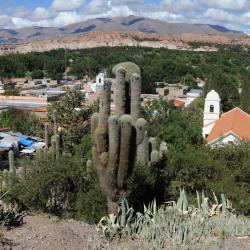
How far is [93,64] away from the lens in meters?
96.6

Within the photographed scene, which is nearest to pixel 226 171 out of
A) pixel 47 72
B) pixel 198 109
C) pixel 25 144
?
pixel 25 144

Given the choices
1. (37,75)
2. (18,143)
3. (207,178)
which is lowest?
(18,143)

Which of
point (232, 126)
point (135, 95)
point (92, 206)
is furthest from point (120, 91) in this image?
point (232, 126)

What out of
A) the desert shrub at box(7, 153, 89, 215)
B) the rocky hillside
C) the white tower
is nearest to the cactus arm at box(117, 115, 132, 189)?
the desert shrub at box(7, 153, 89, 215)

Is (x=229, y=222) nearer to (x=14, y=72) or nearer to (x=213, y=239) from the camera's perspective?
(x=213, y=239)

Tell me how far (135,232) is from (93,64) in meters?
89.0

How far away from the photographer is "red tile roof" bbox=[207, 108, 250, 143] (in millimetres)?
26562

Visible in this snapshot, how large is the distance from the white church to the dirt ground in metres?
15.8

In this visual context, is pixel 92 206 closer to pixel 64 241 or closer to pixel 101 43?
pixel 64 241

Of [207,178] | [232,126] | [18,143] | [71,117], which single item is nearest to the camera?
[207,178]

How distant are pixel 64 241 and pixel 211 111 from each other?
969 inches

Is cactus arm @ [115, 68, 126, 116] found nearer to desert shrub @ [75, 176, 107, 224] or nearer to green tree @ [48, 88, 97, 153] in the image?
desert shrub @ [75, 176, 107, 224]

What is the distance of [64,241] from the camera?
8172 mm

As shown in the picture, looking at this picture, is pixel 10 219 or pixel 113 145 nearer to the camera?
pixel 113 145
